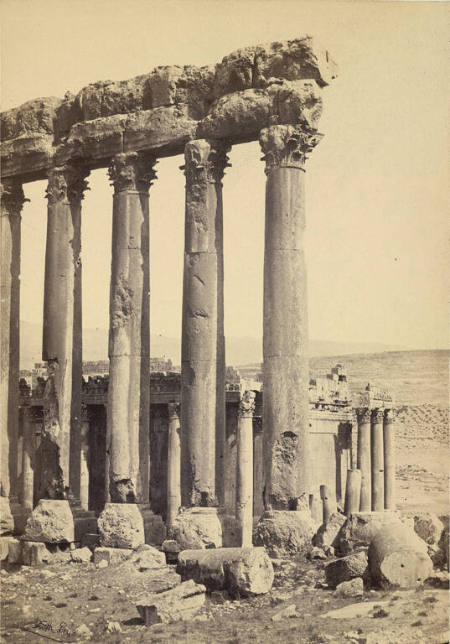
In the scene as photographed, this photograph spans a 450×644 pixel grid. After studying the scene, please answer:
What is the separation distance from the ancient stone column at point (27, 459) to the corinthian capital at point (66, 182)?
14.3 metres

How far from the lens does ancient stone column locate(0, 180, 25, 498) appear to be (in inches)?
963

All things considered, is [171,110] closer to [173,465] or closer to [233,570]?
[233,570]

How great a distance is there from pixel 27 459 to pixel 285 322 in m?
18.9

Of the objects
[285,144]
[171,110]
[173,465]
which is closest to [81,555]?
[285,144]

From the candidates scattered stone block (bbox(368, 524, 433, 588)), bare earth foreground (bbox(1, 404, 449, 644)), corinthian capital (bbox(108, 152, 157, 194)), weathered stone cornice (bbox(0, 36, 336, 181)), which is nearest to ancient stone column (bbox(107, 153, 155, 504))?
corinthian capital (bbox(108, 152, 157, 194))

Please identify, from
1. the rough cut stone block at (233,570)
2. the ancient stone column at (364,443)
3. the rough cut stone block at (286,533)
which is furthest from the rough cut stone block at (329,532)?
the ancient stone column at (364,443)

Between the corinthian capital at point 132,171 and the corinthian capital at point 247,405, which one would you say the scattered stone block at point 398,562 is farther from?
the corinthian capital at point 247,405

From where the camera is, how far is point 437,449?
2441 inches

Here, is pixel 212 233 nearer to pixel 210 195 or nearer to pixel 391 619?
pixel 210 195

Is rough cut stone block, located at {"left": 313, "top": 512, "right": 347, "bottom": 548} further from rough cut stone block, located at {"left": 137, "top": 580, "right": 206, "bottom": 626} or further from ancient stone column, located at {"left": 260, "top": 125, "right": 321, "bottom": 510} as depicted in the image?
rough cut stone block, located at {"left": 137, "top": 580, "right": 206, "bottom": 626}

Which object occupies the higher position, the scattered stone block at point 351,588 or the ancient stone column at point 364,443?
the ancient stone column at point 364,443

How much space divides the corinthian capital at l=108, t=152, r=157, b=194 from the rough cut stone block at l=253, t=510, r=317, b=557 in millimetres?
7808

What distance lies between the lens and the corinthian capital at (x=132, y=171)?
74.6 ft

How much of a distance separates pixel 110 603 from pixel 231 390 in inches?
667
